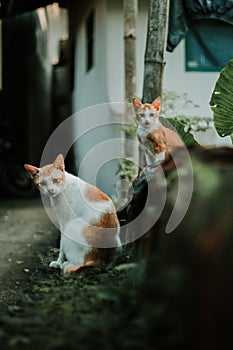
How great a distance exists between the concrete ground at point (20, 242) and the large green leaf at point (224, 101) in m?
1.83

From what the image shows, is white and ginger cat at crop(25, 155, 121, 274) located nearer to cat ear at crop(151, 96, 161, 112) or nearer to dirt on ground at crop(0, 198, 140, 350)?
Answer: dirt on ground at crop(0, 198, 140, 350)

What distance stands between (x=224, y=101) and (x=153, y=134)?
2.26 feet

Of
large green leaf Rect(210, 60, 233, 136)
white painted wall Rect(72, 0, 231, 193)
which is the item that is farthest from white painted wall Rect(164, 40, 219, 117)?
large green leaf Rect(210, 60, 233, 136)

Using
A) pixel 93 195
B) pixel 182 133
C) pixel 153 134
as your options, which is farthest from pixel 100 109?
pixel 93 195

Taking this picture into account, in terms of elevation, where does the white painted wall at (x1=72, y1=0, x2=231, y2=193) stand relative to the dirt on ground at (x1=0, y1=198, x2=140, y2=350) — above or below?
above

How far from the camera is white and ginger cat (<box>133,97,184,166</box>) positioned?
13.1ft

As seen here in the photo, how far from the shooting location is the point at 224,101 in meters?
4.38

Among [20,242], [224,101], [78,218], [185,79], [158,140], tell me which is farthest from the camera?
[185,79]

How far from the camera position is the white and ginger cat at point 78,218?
349cm

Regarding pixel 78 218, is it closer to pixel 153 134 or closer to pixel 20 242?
pixel 153 134

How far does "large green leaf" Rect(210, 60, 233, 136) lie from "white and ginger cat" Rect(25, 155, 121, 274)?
125 cm

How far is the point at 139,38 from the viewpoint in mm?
8711

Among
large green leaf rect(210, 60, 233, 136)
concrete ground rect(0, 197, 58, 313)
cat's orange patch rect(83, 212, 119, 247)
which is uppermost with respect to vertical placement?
large green leaf rect(210, 60, 233, 136)

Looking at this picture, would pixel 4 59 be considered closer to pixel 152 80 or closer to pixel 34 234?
pixel 34 234
